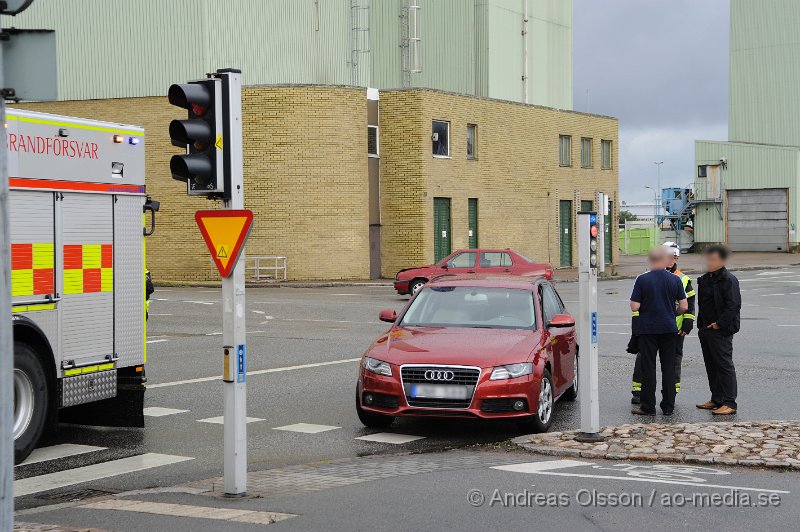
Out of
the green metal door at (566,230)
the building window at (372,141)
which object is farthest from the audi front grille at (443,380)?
the green metal door at (566,230)

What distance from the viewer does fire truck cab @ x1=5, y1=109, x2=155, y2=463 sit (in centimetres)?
1016

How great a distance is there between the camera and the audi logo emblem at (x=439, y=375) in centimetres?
1079

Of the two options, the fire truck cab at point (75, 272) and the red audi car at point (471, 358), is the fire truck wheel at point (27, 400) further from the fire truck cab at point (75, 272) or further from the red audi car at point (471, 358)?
the red audi car at point (471, 358)

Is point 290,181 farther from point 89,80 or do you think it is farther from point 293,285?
point 89,80

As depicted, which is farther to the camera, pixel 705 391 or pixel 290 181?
pixel 290 181

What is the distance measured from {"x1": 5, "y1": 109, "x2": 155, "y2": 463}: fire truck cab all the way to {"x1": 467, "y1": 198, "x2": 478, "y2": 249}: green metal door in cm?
3627

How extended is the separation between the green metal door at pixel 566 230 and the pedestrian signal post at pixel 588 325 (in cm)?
4451

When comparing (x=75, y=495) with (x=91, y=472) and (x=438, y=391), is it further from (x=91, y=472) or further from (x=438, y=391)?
(x=438, y=391)

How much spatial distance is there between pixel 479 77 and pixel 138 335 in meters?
44.9

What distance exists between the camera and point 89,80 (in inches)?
1809

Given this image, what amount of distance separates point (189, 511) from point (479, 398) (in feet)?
12.1

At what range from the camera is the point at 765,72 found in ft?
240

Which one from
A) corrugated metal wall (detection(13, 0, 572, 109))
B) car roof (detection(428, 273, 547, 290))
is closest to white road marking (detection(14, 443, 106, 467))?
car roof (detection(428, 273, 547, 290))

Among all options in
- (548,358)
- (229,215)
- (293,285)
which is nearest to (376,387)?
(548,358)
